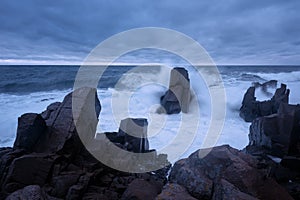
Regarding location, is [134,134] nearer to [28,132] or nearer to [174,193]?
[28,132]

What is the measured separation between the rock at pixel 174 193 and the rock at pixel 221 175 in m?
0.16

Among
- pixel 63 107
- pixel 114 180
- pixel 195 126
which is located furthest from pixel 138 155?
pixel 195 126

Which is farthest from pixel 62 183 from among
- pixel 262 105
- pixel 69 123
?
pixel 262 105

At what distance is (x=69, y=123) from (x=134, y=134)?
2.14 metres

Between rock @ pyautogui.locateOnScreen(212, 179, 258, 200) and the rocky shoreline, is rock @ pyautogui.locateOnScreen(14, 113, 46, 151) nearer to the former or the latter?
the rocky shoreline

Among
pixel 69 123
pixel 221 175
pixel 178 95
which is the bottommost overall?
pixel 221 175

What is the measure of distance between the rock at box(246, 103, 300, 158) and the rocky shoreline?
0.07ft

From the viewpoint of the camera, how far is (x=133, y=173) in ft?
14.8

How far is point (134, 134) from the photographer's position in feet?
19.7

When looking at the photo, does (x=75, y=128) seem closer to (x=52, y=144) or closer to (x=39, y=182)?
(x=52, y=144)

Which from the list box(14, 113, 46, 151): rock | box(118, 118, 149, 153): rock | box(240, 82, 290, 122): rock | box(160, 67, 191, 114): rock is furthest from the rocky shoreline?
box(160, 67, 191, 114): rock

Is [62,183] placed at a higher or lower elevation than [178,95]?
lower

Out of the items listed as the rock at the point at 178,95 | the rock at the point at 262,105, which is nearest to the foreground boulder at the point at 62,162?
the rock at the point at 262,105

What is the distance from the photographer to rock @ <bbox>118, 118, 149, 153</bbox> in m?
5.79
